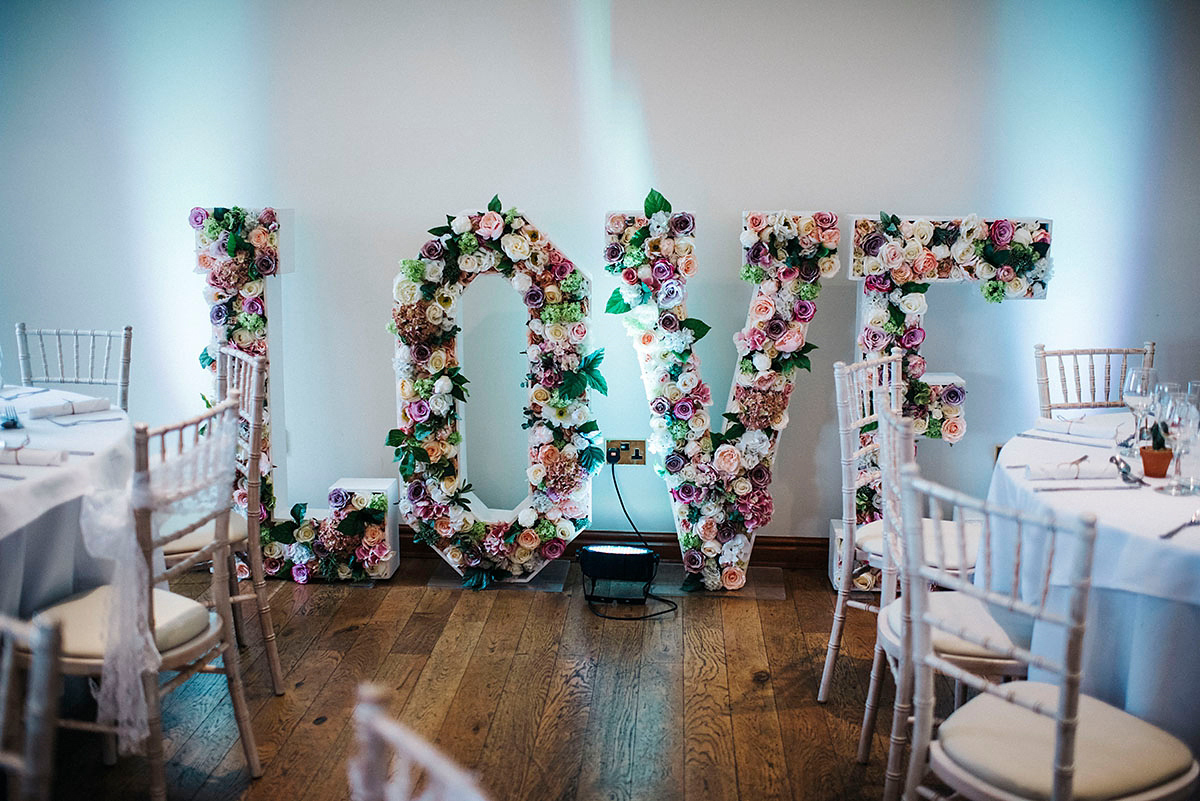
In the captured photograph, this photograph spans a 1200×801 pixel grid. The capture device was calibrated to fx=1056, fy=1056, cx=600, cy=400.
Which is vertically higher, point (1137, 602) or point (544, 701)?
point (1137, 602)

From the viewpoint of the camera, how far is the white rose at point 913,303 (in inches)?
141

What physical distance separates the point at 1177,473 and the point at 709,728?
1.33m

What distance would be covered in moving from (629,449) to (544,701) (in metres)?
1.31

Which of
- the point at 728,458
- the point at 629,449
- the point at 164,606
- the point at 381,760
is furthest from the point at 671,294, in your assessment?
the point at 381,760

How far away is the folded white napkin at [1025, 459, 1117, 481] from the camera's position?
7.94 ft

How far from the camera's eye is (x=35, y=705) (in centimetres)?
124

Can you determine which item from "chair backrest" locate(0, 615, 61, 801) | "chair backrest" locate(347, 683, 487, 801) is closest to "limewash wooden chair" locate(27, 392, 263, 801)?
"chair backrest" locate(0, 615, 61, 801)

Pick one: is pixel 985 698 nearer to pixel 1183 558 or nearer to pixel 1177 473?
pixel 1183 558

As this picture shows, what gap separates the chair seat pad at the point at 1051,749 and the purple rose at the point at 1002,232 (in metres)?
1.94

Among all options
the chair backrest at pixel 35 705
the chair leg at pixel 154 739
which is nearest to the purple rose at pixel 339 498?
the chair leg at pixel 154 739

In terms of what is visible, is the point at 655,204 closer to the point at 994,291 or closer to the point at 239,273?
Answer: the point at 994,291

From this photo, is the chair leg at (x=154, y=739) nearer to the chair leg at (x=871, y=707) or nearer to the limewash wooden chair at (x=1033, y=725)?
the limewash wooden chair at (x=1033, y=725)

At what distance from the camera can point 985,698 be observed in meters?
2.04

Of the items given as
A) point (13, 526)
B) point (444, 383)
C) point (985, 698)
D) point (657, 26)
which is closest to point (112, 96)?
point (444, 383)
